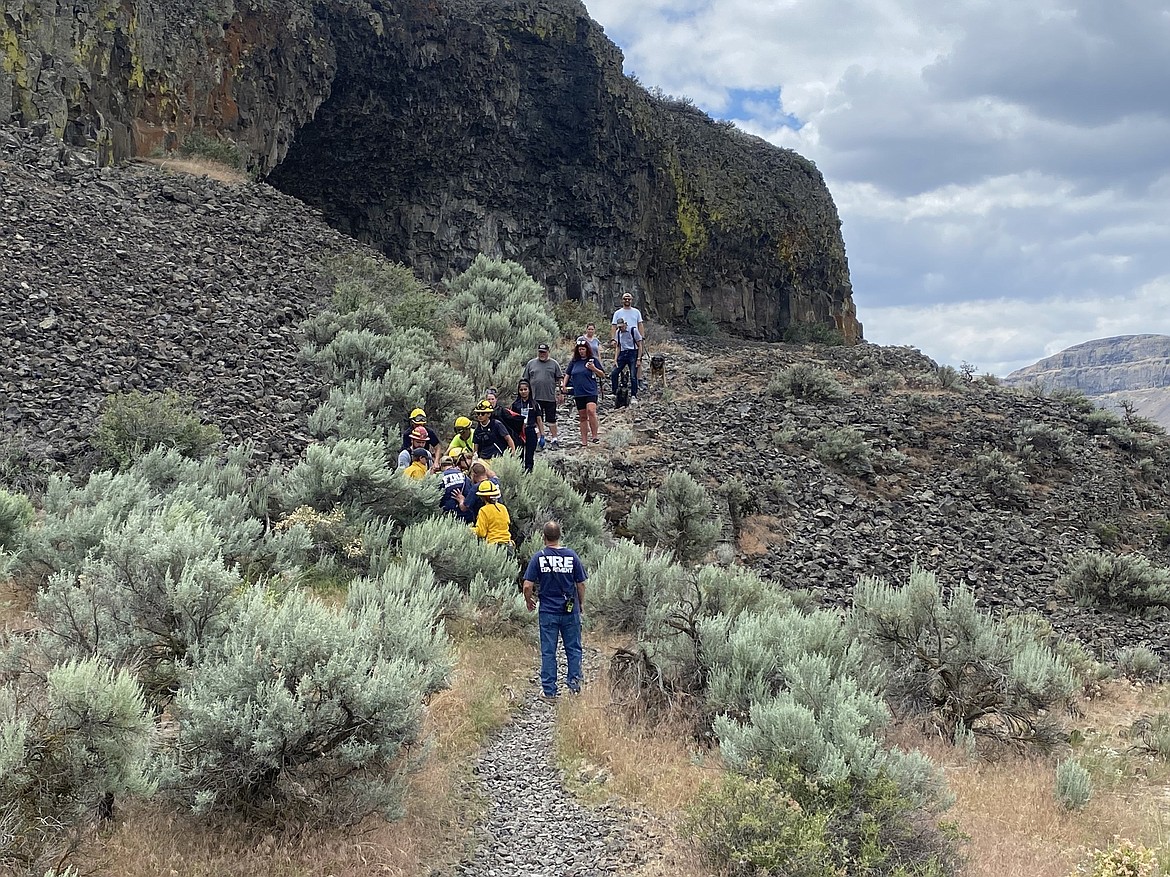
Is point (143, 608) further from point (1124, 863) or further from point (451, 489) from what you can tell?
point (1124, 863)

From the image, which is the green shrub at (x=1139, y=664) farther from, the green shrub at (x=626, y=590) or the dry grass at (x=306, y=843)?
the dry grass at (x=306, y=843)

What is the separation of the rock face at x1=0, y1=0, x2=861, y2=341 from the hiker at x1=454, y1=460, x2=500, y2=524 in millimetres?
14861

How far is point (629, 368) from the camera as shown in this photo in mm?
15773

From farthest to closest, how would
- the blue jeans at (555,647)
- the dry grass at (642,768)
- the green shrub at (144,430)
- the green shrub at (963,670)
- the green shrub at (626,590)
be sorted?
the green shrub at (144,430), the green shrub at (626,590), the green shrub at (963,670), the blue jeans at (555,647), the dry grass at (642,768)

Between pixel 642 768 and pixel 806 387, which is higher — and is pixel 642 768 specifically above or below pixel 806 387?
below

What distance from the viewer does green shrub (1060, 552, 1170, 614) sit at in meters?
10.5

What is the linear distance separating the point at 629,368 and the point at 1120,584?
28.8 ft

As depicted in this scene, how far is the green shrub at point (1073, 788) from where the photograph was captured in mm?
4902

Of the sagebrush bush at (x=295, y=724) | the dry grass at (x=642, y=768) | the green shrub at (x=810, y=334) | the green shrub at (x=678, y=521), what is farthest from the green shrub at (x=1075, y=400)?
the green shrub at (x=810, y=334)

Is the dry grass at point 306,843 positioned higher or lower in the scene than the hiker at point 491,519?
lower

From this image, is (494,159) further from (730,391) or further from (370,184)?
(730,391)

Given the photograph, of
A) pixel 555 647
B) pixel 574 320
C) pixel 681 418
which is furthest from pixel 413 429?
pixel 574 320

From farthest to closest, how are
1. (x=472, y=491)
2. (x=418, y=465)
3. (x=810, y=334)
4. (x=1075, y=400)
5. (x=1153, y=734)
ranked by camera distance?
(x=810, y=334) < (x=1075, y=400) < (x=418, y=465) < (x=472, y=491) < (x=1153, y=734)

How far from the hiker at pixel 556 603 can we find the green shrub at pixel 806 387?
1187 centimetres
